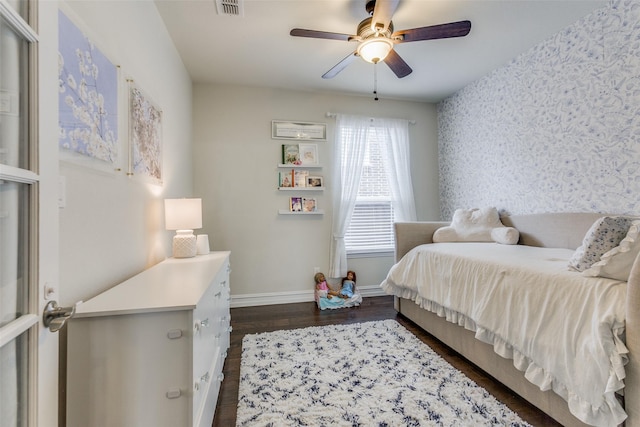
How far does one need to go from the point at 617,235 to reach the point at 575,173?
3.68ft

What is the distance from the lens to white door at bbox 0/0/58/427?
1.90 feet

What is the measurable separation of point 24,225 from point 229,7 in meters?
1.99

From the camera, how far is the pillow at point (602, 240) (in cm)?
134

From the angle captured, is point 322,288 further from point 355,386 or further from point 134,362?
point 134,362

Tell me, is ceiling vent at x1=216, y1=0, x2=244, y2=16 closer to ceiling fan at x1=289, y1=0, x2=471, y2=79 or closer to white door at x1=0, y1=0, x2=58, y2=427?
ceiling fan at x1=289, y1=0, x2=471, y2=79

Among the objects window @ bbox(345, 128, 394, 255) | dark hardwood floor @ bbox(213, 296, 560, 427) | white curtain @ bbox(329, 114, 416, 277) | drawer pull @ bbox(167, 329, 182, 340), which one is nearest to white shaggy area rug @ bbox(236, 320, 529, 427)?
dark hardwood floor @ bbox(213, 296, 560, 427)

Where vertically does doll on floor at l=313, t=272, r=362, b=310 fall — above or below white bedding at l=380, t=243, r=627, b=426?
below

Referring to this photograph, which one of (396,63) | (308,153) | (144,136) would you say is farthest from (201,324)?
(308,153)

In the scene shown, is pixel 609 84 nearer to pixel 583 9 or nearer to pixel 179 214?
pixel 583 9

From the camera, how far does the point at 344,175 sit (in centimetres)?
344

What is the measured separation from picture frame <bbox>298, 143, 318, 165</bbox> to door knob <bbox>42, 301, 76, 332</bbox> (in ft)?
9.22

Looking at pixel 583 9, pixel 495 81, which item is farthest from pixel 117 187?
pixel 495 81

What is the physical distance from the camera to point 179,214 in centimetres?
203

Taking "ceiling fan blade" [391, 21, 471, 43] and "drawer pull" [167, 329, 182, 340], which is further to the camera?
"ceiling fan blade" [391, 21, 471, 43]
